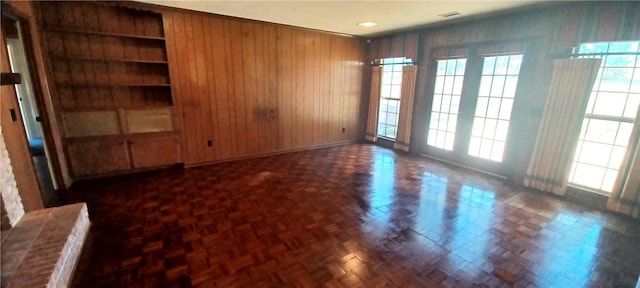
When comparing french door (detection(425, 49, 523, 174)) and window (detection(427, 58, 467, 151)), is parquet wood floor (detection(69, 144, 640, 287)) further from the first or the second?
window (detection(427, 58, 467, 151))

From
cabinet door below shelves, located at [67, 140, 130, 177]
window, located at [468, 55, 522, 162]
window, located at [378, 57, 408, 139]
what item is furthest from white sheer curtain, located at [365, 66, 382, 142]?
cabinet door below shelves, located at [67, 140, 130, 177]

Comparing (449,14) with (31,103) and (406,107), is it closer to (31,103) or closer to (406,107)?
(406,107)

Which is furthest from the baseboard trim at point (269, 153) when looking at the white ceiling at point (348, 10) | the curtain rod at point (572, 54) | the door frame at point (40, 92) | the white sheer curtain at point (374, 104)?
the curtain rod at point (572, 54)

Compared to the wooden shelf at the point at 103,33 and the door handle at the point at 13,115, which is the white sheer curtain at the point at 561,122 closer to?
the wooden shelf at the point at 103,33

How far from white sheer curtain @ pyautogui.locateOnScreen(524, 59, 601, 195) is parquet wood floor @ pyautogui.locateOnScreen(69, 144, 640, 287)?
259 millimetres

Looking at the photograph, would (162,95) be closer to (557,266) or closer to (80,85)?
(80,85)

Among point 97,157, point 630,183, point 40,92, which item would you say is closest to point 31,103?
point 40,92

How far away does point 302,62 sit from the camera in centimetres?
463

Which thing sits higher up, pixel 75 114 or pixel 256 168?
pixel 75 114

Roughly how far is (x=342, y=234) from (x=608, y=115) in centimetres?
304

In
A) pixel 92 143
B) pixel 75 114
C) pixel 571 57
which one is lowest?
pixel 92 143

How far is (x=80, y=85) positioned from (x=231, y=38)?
193 cm

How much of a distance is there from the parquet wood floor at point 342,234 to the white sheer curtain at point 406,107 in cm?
138

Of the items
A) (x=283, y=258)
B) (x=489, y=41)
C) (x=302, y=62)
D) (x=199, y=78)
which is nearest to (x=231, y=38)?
(x=199, y=78)
